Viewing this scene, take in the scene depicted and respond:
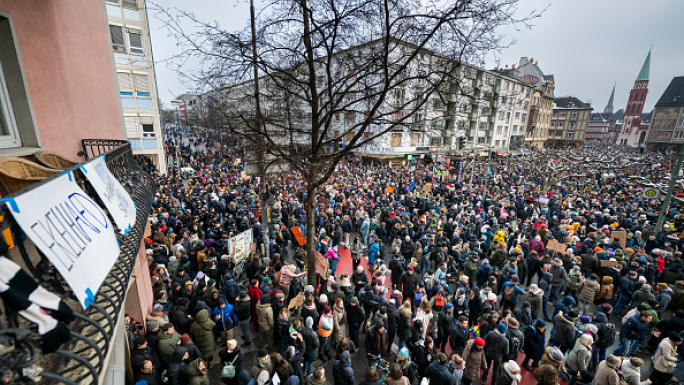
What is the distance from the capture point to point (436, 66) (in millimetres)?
7016

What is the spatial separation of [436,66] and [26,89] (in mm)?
7340

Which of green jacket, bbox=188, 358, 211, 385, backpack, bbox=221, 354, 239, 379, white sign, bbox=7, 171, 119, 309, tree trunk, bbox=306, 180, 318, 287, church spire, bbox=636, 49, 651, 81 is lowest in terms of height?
backpack, bbox=221, 354, 239, 379

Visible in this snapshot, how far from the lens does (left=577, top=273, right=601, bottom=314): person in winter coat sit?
27.8 ft

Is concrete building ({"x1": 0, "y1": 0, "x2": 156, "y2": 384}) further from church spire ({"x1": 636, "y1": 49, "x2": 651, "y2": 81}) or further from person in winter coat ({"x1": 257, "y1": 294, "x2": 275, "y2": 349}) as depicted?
church spire ({"x1": 636, "y1": 49, "x2": 651, "y2": 81})

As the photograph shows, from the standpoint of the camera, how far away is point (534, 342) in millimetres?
6762

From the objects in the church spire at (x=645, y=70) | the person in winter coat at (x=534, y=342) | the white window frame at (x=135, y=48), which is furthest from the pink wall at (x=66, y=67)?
the church spire at (x=645, y=70)

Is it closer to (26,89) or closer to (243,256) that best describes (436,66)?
(26,89)

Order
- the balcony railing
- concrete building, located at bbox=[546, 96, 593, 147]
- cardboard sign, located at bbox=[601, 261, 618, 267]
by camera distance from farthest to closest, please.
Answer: concrete building, located at bbox=[546, 96, 593, 147]
cardboard sign, located at bbox=[601, 261, 618, 267]
the balcony railing

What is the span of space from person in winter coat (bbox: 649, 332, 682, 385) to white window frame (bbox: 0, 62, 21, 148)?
11.5 metres

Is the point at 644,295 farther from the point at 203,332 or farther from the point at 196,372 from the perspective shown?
the point at 203,332

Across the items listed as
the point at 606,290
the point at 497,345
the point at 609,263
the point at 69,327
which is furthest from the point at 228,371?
the point at 609,263

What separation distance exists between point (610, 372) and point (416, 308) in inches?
165

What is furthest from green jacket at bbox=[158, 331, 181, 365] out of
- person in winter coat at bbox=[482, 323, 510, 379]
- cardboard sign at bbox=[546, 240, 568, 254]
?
cardboard sign at bbox=[546, 240, 568, 254]

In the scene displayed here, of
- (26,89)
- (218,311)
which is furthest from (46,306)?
(218,311)
